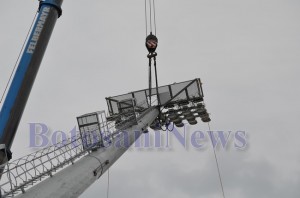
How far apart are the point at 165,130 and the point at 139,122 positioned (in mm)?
5546

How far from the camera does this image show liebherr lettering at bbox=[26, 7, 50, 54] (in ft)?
34.4

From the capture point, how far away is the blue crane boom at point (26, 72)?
29.4 feet

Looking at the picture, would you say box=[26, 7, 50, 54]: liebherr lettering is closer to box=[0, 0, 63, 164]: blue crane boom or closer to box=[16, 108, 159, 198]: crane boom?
box=[0, 0, 63, 164]: blue crane boom

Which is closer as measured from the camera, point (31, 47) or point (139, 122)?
point (31, 47)

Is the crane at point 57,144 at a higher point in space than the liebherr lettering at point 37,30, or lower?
lower

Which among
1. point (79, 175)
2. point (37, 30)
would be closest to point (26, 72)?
point (37, 30)

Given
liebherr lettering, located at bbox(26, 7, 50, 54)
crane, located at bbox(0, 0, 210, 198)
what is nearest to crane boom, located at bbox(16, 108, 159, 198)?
crane, located at bbox(0, 0, 210, 198)

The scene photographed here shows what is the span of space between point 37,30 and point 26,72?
176 centimetres

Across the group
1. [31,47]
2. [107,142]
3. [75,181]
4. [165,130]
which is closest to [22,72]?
[31,47]

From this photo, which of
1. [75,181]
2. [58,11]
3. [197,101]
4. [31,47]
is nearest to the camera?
[75,181]

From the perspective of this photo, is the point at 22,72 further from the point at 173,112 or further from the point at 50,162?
the point at 173,112

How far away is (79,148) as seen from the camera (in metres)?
9.20

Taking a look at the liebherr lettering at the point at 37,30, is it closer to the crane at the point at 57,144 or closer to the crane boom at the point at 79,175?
the crane at the point at 57,144

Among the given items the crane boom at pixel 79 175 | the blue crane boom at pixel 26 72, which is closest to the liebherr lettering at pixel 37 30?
the blue crane boom at pixel 26 72
